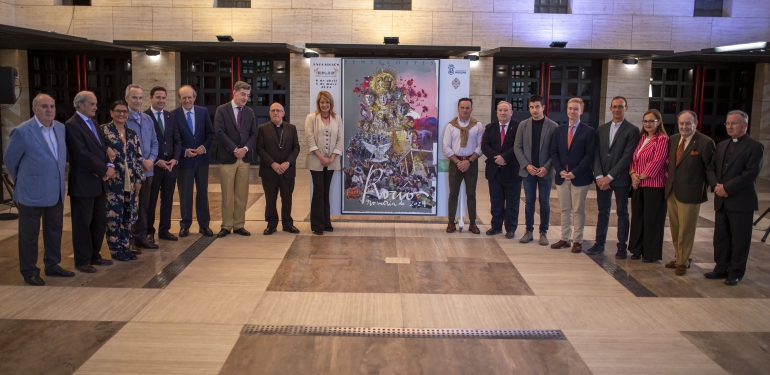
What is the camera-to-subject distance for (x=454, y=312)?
576 centimetres

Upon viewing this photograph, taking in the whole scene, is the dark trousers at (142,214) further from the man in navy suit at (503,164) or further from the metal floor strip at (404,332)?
the man in navy suit at (503,164)

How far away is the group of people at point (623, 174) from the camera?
6738 millimetres

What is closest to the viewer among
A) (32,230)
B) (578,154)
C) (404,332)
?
(404,332)

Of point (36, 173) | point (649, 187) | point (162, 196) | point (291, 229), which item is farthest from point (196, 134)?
point (649, 187)

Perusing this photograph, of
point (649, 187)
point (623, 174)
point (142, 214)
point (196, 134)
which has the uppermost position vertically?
point (196, 134)

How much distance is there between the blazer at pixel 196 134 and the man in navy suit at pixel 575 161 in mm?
4560

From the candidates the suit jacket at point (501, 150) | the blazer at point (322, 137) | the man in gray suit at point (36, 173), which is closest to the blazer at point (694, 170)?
the suit jacket at point (501, 150)

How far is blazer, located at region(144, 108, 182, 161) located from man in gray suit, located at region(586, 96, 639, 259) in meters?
5.34

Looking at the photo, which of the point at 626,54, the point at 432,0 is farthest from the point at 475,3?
the point at 626,54

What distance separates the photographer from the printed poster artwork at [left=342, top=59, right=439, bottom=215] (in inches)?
363

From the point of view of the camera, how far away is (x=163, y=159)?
8.31 metres

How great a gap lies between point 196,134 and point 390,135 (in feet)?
8.79

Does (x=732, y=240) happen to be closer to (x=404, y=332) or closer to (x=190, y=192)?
(x=404, y=332)

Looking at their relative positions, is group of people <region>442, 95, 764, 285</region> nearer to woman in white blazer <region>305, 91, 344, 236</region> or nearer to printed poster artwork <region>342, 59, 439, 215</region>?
printed poster artwork <region>342, 59, 439, 215</region>
